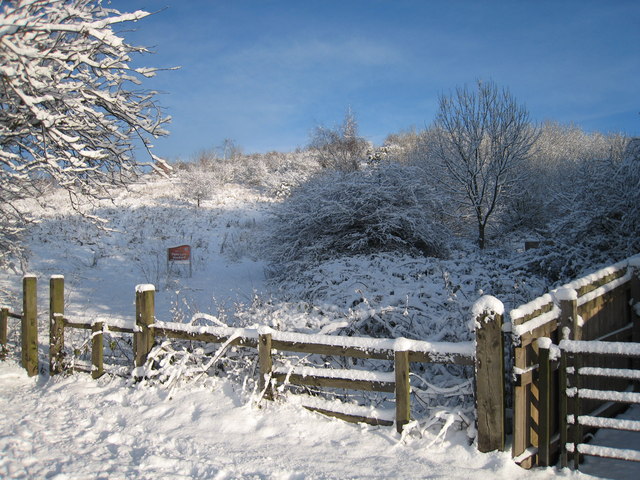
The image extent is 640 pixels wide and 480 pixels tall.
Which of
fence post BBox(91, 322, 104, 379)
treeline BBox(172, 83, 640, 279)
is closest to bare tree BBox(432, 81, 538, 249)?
treeline BBox(172, 83, 640, 279)

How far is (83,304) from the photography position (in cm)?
1272

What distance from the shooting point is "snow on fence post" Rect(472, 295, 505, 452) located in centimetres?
407

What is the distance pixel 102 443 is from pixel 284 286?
285 inches

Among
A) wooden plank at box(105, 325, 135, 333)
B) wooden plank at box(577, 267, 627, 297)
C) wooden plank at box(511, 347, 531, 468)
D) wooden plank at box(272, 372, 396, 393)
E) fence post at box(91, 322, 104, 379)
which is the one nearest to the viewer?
wooden plank at box(511, 347, 531, 468)

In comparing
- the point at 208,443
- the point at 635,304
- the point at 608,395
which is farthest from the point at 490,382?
the point at 635,304

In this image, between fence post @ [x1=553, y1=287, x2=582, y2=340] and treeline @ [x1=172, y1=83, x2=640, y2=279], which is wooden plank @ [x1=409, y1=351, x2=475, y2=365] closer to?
fence post @ [x1=553, y1=287, x2=582, y2=340]

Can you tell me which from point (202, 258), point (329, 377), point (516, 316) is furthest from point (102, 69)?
point (202, 258)

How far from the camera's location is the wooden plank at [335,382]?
15.5ft

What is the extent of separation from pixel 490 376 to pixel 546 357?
1.75 feet

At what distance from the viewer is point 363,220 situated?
1249 centimetres

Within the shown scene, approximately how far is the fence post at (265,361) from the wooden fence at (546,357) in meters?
2.58

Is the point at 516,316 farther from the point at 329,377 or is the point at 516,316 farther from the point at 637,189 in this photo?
the point at 637,189

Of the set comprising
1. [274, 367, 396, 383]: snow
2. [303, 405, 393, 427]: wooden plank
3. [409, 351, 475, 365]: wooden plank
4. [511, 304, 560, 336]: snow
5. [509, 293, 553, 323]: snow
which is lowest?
[303, 405, 393, 427]: wooden plank

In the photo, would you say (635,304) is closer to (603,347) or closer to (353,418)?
(603,347)
